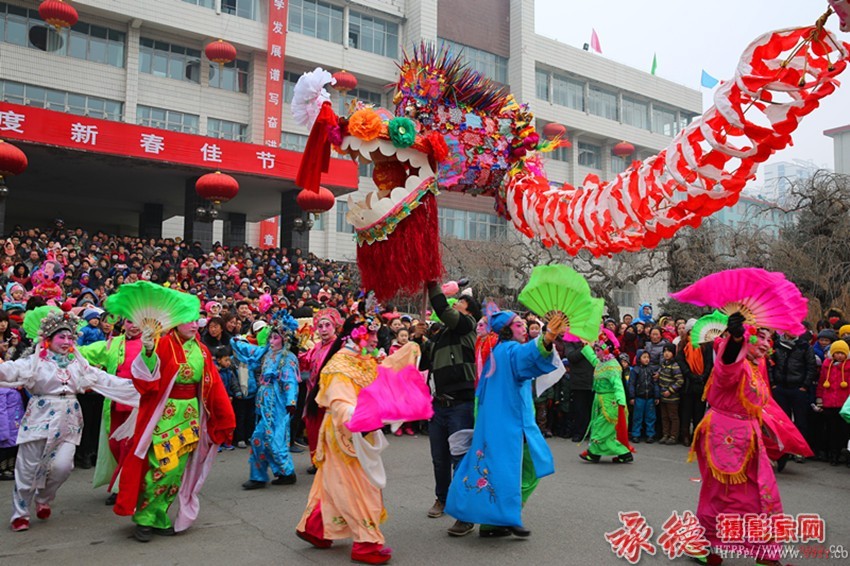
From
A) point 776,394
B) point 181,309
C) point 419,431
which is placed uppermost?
point 181,309

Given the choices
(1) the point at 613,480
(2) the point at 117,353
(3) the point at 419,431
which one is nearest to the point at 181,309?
(2) the point at 117,353

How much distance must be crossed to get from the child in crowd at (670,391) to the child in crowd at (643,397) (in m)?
0.14

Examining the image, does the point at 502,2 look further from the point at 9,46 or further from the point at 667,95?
the point at 9,46

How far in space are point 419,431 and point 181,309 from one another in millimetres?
6026

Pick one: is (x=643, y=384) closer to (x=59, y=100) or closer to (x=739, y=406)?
(x=739, y=406)

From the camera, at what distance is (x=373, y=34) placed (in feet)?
94.1

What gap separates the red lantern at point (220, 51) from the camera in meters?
22.5

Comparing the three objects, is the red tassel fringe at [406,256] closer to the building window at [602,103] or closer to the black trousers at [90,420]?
the black trousers at [90,420]

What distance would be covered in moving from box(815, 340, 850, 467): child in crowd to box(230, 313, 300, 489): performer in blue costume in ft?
18.9

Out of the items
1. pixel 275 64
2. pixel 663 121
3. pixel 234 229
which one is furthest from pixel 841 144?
pixel 234 229

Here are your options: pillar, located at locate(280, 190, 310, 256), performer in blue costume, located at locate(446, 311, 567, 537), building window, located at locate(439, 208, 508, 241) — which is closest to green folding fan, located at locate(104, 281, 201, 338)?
performer in blue costume, located at locate(446, 311, 567, 537)

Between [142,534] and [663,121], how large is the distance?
3888 cm

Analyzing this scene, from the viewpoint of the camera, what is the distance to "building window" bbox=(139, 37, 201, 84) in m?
23.6

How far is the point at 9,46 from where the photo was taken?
68.1ft
